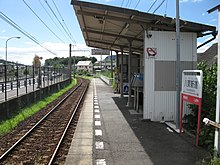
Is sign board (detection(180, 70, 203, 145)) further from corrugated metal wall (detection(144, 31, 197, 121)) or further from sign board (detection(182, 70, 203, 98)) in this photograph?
corrugated metal wall (detection(144, 31, 197, 121))

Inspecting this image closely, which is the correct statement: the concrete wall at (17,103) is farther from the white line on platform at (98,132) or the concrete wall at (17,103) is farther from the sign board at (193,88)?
the sign board at (193,88)

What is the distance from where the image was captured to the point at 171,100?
9336 mm

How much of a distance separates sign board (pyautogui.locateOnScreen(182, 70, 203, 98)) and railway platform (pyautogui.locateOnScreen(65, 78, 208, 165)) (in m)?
1.26

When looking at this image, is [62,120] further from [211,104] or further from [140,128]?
[211,104]

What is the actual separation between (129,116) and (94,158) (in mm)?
5165

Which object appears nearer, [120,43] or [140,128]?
[140,128]

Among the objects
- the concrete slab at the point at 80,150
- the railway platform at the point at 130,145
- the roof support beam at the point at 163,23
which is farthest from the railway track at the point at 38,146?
the roof support beam at the point at 163,23

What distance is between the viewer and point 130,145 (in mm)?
6391

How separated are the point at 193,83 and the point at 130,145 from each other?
223cm

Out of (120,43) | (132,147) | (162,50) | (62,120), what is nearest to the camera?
(132,147)

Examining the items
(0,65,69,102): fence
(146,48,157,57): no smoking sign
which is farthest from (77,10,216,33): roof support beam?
(0,65,69,102): fence

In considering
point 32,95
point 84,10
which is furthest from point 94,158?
point 32,95

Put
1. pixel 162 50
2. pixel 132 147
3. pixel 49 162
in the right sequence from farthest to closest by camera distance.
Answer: pixel 162 50 → pixel 132 147 → pixel 49 162

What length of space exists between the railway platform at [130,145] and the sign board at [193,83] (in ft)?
4.13
